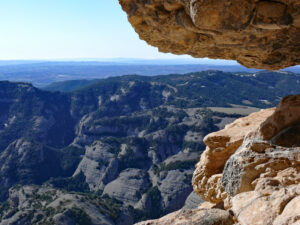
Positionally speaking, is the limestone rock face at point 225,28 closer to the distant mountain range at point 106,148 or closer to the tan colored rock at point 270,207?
the tan colored rock at point 270,207

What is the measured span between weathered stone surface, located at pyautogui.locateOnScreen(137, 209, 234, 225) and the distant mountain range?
55.4 meters

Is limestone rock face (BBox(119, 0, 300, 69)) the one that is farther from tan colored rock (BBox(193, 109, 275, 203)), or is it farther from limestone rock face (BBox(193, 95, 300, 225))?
tan colored rock (BBox(193, 109, 275, 203))

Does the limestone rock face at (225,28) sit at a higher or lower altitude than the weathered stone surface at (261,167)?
higher

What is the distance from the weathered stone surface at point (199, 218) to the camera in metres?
7.39

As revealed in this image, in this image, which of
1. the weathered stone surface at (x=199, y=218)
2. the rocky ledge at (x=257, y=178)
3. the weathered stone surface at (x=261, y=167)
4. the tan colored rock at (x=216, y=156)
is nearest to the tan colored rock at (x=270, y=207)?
the rocky ledge at (x=257, y=178)

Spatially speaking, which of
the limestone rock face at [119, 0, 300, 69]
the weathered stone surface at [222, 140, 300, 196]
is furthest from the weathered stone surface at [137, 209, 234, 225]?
the limestone rock face at [119, 0, 300, 69]

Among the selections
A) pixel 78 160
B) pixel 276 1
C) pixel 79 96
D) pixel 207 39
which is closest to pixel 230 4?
pixel 276 1

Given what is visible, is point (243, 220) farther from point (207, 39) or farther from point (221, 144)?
point (207, 39)

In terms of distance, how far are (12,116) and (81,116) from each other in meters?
36.4

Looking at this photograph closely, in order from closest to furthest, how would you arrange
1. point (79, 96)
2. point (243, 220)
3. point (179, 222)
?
point (243, 220) → point (179, 222) → point (79, 96)

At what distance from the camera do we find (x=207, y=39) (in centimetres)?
1198

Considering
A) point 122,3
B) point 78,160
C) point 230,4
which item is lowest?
point 78,160

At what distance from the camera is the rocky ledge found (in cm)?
670

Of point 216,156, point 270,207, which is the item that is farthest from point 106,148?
point 270,207
